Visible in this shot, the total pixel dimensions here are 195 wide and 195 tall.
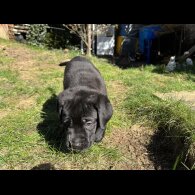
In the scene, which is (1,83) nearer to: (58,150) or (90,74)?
(90,74)

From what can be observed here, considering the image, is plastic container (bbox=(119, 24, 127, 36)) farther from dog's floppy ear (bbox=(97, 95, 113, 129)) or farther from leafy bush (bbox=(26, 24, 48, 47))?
dog's floppy ear (bbox=(97, 95, 113, 129))

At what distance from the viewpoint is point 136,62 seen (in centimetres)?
1442

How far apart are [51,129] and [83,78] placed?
0.91m

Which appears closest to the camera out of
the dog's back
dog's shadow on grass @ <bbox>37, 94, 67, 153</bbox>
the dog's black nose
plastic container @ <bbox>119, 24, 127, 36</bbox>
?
the dog's black nose

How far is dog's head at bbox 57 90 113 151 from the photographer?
3732 mm

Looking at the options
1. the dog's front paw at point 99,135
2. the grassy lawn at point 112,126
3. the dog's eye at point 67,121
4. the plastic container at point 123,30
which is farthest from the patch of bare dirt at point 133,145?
the plastic container at point 123,30

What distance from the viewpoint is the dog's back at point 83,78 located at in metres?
4.76

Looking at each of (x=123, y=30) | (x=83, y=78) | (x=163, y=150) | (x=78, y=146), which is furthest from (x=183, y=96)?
(x=123, y=30)

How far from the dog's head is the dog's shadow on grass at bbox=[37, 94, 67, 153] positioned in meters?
0.52

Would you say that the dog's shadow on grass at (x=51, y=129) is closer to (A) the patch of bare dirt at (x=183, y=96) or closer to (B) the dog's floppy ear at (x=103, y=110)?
(B) the dog's floppy ear at (x=103, y=110)

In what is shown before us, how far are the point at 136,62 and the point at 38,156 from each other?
10.8 m

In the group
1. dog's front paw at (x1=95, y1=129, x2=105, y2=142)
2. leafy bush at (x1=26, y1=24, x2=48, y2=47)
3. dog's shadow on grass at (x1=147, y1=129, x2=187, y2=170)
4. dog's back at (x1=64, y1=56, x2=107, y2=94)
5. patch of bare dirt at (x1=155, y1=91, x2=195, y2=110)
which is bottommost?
dog's shadow on grass at (x1=147, y1=129, x2=187, y2=170)

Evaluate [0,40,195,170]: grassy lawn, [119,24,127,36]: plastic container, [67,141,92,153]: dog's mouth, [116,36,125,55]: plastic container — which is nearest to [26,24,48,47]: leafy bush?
[116,36,125,55]: plastic container

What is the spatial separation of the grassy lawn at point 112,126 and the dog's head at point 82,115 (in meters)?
0.38
